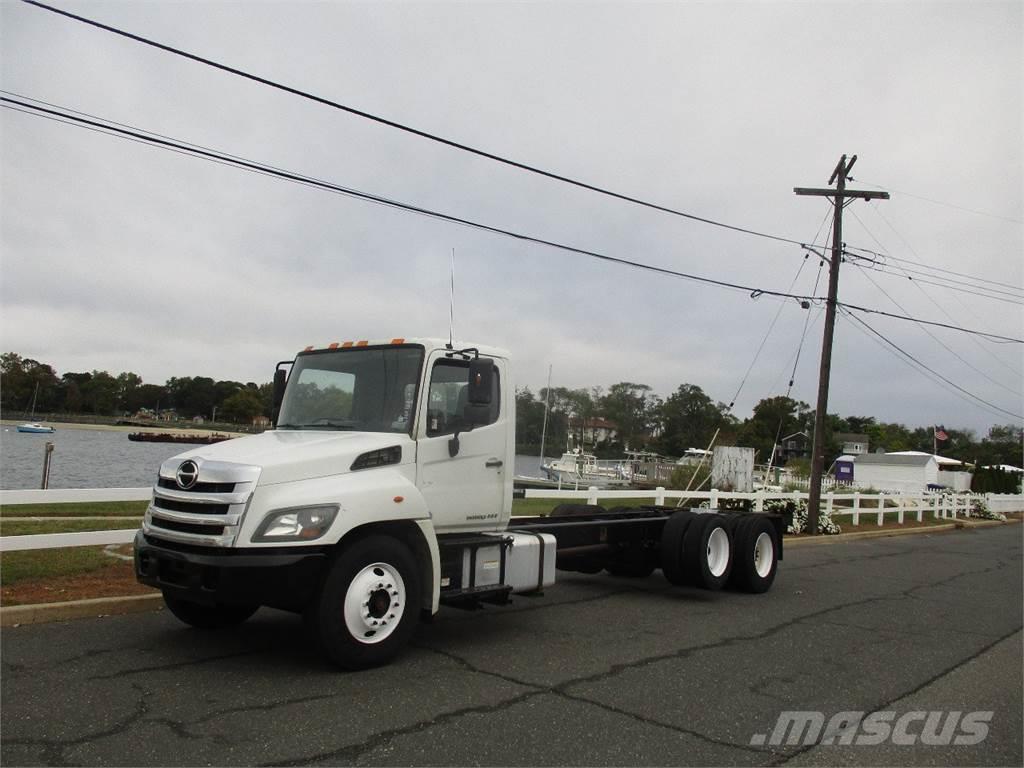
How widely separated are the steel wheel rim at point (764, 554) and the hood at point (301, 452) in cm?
626

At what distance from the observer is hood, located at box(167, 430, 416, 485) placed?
5.88m

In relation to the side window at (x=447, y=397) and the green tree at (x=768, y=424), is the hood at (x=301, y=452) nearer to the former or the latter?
the side window at (x=447, y=397)

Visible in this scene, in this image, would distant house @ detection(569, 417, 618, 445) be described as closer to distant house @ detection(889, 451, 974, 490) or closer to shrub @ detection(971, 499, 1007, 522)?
shrub @ detection(971, 499, 1007, 522)

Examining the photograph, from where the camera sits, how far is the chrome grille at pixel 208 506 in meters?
5.65

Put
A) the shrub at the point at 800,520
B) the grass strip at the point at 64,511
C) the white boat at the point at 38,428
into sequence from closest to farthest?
the grass strip at the point at 64,511
the shrub at the point at 800,520
the white boat at the point at 38,428

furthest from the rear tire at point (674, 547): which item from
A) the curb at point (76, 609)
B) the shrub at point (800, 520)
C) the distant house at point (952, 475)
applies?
the distant house at point (952, 475)

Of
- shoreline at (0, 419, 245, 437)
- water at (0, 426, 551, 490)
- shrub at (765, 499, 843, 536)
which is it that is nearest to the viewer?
shrub at (765, 499, 843, 536)

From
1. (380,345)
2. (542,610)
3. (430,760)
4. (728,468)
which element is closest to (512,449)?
(380,345)

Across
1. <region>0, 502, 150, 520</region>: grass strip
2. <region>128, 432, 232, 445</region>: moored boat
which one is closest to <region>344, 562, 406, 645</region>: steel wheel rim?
<region>0, 502, 150, 520</region>: grass strip

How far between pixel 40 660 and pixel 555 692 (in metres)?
3.88

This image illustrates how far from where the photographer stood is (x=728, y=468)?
73.4 feet

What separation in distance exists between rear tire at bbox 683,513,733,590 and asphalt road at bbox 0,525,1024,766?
2.36 feet

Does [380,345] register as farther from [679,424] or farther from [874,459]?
[679,424]

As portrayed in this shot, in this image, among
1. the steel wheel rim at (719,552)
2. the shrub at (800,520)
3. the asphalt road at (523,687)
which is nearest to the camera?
the asphalt road at (523,687)
